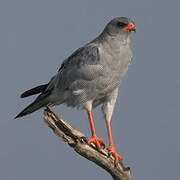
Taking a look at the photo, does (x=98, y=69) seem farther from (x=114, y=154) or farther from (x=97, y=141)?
(x=114, y=154)

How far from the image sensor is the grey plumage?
10.2 m

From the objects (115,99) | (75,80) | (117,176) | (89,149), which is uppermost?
(75,80)

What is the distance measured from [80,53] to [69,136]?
1862mm

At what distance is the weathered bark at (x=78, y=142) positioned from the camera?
9.91 meters

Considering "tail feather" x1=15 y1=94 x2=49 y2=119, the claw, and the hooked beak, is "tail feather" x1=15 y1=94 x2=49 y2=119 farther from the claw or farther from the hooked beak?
the hooked beak

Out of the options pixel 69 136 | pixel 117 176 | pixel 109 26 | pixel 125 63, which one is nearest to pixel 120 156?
pixel 117 176

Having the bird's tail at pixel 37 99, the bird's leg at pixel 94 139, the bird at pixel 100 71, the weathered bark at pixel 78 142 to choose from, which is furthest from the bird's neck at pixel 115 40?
the bird's tail at pixel 37 99

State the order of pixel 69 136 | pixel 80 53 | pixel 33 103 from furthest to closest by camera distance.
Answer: pixel 33 103, pixel 80 53, pixel 69 136

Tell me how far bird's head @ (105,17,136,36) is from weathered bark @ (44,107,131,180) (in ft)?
7.02

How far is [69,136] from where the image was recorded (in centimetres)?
1000

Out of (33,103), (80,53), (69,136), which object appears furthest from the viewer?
(33,103)

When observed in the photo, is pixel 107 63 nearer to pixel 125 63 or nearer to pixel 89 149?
pixel 125 63

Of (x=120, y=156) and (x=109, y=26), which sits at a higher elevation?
(x=109, y=26)

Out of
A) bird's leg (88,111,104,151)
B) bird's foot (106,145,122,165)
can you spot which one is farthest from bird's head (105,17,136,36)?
bird's foot (106,145,122,165)
